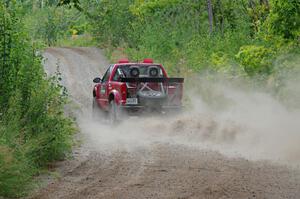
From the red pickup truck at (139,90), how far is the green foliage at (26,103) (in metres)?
4.52

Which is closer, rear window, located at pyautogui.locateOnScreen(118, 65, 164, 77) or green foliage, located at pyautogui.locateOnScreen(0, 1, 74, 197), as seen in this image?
green foliage, located at pyautogui.locateOnScreen(0, 1, 74, 197)

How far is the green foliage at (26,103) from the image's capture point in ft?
35.7

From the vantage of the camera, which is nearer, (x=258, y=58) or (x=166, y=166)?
(x=166, y=166)

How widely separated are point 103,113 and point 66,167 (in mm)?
7709

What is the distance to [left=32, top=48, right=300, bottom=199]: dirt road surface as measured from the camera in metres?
9.27

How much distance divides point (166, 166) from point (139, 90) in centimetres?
635

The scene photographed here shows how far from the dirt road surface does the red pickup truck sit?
1.35ft

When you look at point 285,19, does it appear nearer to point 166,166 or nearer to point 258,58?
point 258,58

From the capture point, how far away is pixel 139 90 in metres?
17.6

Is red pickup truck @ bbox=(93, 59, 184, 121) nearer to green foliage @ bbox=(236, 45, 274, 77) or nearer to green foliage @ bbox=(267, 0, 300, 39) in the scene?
green foliage @ bbox=(236, 45, 274, 77)

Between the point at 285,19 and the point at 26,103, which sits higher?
the point at 285,19

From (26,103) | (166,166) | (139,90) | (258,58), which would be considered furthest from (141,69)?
(166,166)

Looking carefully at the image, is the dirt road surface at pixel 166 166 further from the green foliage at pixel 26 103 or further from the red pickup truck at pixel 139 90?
the green foliage at pixel 26 103

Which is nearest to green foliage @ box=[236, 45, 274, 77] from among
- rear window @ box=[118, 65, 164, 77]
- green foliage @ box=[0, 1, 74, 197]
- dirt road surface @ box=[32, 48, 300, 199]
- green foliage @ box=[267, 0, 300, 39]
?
green foliage @ box=[267, 0, 300, 39]
